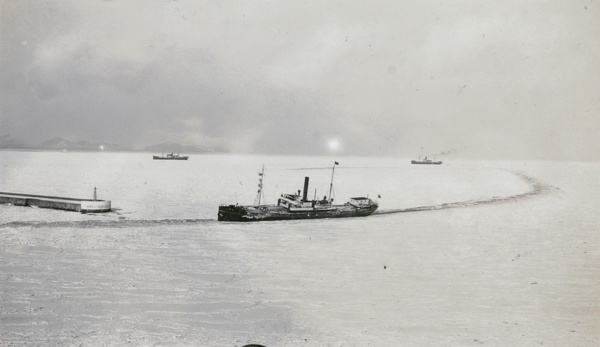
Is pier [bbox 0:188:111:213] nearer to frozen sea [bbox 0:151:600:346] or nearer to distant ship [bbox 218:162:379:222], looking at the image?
frozen sea [bbox 0:151:600:346]

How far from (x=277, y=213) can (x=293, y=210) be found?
825mm

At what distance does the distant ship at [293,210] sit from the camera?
54.4ft

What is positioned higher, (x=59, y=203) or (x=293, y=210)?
(x=293, y=210)

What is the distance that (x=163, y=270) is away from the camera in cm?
858

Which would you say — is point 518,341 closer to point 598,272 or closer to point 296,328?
point 296,328

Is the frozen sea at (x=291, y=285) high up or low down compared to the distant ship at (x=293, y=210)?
down

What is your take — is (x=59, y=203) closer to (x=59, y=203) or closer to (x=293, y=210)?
(x=59, y=203)

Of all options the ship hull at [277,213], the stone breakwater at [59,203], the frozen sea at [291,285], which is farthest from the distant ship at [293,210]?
the stone breakwater at [59,203]

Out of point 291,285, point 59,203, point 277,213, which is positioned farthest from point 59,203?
point 291,285

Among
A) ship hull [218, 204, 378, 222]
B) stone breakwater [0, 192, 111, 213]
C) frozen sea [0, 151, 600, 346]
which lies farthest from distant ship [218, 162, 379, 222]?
stone breakwater [0, 192, 111, 213]

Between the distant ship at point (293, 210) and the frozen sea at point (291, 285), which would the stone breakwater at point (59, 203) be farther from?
the distant ship at point (293, 210)

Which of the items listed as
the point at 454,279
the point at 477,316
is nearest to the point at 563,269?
the point at 454,279

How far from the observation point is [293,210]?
17.7 metres

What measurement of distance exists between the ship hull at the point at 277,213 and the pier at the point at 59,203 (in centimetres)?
580
